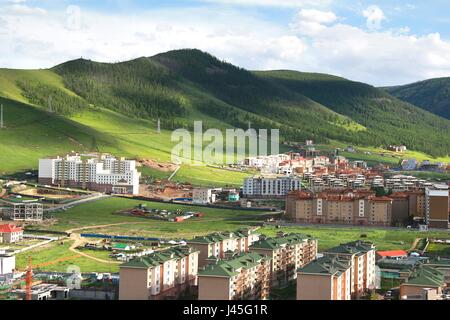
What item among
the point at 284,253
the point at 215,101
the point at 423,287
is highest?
the point at 215,101

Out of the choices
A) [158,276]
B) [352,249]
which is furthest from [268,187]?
[158,276]

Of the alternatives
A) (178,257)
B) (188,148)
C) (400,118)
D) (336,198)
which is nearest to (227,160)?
(188,148)

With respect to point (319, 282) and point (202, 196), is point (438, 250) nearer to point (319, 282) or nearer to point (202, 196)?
point (319, 282)

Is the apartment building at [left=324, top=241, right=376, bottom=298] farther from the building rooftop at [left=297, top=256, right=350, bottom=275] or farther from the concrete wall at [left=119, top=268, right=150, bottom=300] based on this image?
the concrete wall at [left=119, top=268, right=150, bottom=300]

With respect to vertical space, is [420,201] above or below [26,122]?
below

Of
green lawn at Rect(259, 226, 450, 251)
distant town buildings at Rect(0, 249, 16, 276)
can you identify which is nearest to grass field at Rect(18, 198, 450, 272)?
green lawn at Rect(259, 226, 450, 251)

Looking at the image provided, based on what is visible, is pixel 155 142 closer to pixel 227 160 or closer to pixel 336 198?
pixel 227 160
